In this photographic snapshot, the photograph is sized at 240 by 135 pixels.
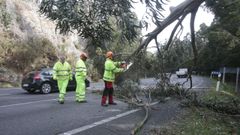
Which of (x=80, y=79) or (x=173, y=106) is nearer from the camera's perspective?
(x=173, y=106)

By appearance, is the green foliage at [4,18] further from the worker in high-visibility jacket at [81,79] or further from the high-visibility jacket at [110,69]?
the high-visibility jacket at [110,69]

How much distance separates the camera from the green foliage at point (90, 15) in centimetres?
630

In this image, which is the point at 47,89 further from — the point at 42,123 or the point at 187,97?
the point at 42,123

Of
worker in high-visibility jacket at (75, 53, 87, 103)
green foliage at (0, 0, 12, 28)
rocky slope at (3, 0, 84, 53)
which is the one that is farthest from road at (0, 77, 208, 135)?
rocky slope at (3, 0, 84, 53)

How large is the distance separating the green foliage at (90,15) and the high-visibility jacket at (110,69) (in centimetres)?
510

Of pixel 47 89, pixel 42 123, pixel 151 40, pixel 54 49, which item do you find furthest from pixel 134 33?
pixel 54 49

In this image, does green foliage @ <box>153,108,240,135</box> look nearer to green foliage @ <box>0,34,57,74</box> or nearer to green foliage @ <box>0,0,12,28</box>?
green foliage @ <box>0,34,57,74</box>

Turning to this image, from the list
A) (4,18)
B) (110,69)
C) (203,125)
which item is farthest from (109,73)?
(4,18)

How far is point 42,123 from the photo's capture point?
28.3ft

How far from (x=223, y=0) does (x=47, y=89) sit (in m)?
11.0

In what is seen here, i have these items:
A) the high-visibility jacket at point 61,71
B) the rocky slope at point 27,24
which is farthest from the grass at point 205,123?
the rocky slope at point 27,24

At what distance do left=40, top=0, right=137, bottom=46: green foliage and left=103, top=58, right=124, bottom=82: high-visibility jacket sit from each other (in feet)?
16.7

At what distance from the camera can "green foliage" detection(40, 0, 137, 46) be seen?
6.30 metres

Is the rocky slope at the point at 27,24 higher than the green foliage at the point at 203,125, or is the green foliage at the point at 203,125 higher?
the rocky slope at the point at 27,24
